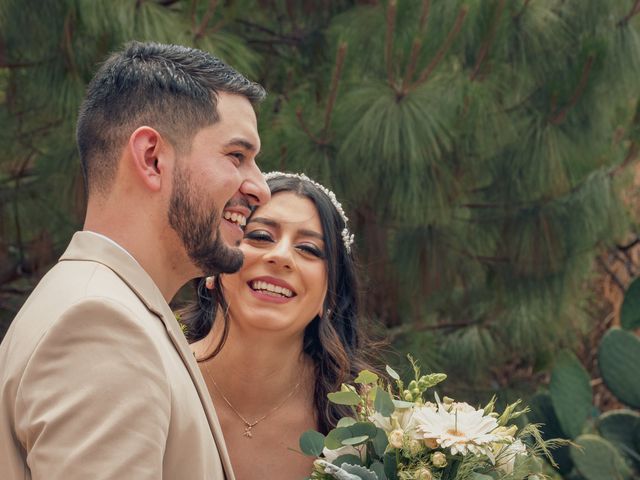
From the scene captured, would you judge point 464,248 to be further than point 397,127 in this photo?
Yes

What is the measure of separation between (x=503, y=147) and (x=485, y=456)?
338cm

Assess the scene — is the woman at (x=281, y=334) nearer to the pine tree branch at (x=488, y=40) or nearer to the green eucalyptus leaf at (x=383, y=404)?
the green eucalyptus leaf at (x=383, y=404)

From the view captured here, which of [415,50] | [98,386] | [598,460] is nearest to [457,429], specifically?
[98,386]

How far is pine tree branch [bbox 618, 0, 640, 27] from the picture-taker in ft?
19.9

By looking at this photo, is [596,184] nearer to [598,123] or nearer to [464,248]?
[598,123]

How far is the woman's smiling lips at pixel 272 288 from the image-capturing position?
3406mm

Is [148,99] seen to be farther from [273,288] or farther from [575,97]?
[575,97]

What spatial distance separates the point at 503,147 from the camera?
5988 millimetres

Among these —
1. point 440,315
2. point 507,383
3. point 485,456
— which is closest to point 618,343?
point 507,383

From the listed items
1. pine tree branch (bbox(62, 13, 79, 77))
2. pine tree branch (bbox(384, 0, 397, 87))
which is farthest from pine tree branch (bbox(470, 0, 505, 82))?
pine tree branch (bbox(62, 13, 79, 77))

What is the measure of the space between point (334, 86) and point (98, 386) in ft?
12.3

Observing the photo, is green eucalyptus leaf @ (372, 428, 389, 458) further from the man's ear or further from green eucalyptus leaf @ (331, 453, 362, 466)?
the man's ear

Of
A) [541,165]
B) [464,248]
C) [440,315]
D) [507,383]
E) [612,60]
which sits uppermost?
[612,60]

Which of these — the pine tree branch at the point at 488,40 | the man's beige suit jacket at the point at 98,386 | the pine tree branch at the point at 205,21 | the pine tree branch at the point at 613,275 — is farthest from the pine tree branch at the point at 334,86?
the pine tree branch at the point at 613,275
